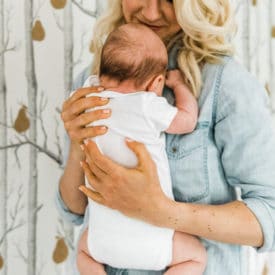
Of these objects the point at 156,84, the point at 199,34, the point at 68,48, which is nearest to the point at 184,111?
the point at 156,84

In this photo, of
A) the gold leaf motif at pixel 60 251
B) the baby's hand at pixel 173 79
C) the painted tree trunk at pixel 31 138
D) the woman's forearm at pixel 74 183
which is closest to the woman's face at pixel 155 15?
the baby's hand at pixel 173 79

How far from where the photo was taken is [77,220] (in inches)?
54.6

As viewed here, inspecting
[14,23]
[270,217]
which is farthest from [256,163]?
[14,23]

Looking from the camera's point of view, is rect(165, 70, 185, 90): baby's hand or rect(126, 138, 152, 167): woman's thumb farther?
rect(165, 70, 185, 90): baby's hand

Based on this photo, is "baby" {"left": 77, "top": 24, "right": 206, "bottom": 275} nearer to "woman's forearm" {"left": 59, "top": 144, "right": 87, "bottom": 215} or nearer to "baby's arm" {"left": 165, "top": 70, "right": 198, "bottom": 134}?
"baby's arm" {"left": 165, "top": 70, "right": 198, "bottom": 134}

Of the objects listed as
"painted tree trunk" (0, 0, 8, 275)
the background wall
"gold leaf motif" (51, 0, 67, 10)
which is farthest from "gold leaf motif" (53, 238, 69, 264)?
"gold leaf motif" (51, 0, 67, 10)

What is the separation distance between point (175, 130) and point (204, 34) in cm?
22

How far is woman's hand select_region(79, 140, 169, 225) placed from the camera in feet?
3.46

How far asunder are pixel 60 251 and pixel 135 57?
90 centimetres

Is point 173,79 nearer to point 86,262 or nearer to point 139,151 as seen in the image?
point 139,151

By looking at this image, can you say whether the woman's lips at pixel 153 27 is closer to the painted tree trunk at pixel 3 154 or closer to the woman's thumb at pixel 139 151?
the woman's thumb at pixel 139 151

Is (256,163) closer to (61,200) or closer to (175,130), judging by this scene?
(175,130)

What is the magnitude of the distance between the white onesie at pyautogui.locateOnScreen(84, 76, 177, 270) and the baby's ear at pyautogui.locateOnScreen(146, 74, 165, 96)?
0.03 meters

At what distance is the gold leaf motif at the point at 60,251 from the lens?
5.81 feet
